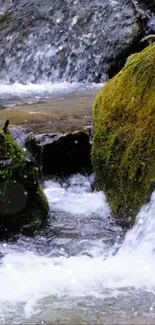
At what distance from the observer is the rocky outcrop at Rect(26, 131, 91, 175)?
21.8 ft

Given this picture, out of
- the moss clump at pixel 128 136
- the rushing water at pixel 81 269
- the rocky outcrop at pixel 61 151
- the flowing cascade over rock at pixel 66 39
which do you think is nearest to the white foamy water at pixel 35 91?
the flowing cascade over rock at pixel 66 39

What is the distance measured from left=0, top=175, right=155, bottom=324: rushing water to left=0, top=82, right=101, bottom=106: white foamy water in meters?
3.60

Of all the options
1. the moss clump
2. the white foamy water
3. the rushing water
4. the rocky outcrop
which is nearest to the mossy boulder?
the rushing water

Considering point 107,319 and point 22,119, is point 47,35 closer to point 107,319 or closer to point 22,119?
point 22,119

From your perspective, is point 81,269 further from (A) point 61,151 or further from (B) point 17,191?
(A) point 61,151

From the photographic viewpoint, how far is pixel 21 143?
6629 millimetres

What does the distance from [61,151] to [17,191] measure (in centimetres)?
133

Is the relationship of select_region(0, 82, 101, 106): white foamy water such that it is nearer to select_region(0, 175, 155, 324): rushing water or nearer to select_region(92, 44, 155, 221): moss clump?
select_region(92, 44, 155, 221): moss clump

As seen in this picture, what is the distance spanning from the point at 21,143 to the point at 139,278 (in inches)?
107

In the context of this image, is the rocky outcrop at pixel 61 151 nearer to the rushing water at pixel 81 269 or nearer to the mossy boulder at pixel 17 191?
the rushing water at pixel 81 269

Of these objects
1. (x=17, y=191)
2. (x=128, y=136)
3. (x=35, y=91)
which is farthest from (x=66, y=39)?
(x=17, y=191)

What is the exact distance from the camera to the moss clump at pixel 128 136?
17.7 ft

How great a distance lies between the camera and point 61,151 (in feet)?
22.0

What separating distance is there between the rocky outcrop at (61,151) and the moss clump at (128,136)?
466 mm
